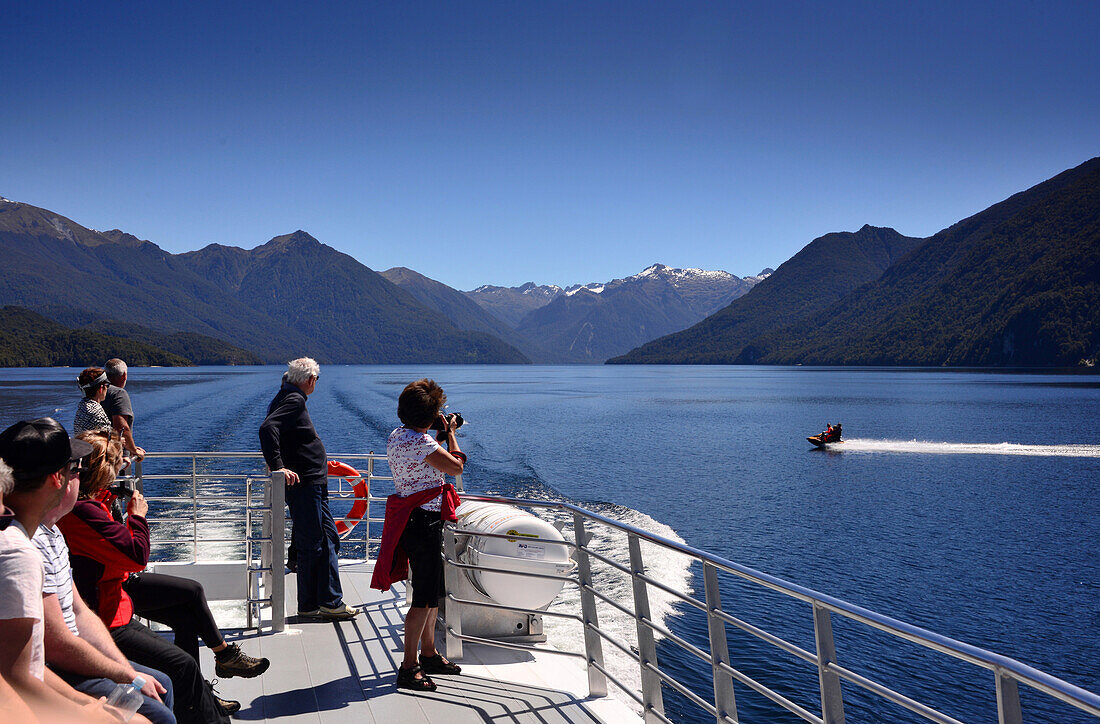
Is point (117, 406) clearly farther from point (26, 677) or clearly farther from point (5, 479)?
point (26, 677)

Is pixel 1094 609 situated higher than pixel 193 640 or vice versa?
pixel 193 640

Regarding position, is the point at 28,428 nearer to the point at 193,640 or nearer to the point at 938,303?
the point at 193,640

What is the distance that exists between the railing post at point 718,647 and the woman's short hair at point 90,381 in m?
5.42

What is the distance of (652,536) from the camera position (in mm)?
3480

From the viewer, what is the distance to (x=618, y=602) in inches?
440

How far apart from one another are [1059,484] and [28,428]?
3170 centimetres

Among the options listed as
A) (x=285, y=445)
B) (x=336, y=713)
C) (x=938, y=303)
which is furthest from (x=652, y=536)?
(x=938, y=303)

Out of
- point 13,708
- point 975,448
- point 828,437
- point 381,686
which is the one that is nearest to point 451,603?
point 381,686

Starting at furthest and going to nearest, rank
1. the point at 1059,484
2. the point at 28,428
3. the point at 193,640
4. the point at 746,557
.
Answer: the point at 1059,484, the point at 746,557, the point at 193,640, the point at 28,428

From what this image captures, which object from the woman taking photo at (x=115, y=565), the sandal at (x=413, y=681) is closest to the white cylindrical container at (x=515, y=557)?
the sandal at (x=413, y=681)

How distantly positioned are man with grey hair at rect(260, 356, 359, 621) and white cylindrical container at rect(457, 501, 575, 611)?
104 cm

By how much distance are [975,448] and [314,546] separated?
37.1 metres

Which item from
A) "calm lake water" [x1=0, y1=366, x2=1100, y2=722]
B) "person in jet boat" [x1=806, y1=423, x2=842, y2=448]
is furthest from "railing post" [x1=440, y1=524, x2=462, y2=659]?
"person in jet boat" [x1=806, y1=423, x2=842, y2=448]

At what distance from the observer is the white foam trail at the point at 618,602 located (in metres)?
9.06
